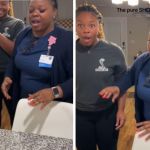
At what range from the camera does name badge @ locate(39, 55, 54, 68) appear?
1.31 metres

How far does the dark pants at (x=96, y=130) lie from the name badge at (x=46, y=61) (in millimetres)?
265

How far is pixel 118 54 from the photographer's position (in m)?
1.16

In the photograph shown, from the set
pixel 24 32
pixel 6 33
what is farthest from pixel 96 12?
pixel 6 33

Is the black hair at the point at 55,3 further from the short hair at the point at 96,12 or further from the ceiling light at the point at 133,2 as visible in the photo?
the ceiling light at the point at 133,2

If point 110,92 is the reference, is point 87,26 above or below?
above

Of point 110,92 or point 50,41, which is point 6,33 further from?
point 110,92

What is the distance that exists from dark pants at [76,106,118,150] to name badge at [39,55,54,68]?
265 millimetres

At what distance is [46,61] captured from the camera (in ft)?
4.30

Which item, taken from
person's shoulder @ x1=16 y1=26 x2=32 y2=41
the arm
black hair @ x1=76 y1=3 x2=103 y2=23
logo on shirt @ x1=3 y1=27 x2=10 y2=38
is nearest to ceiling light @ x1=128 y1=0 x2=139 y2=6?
black hair @ x1=76 y1=3 x2=103 y2=23

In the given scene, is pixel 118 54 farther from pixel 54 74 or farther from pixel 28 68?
pixel 28 68

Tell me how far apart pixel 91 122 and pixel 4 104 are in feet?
1.66

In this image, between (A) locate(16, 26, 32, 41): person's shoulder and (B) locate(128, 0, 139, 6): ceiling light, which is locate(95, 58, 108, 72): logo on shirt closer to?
(B) locate(128, 0, 139, 6): ceiling light

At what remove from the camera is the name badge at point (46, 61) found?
1308mm

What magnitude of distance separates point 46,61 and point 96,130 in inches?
15.9
